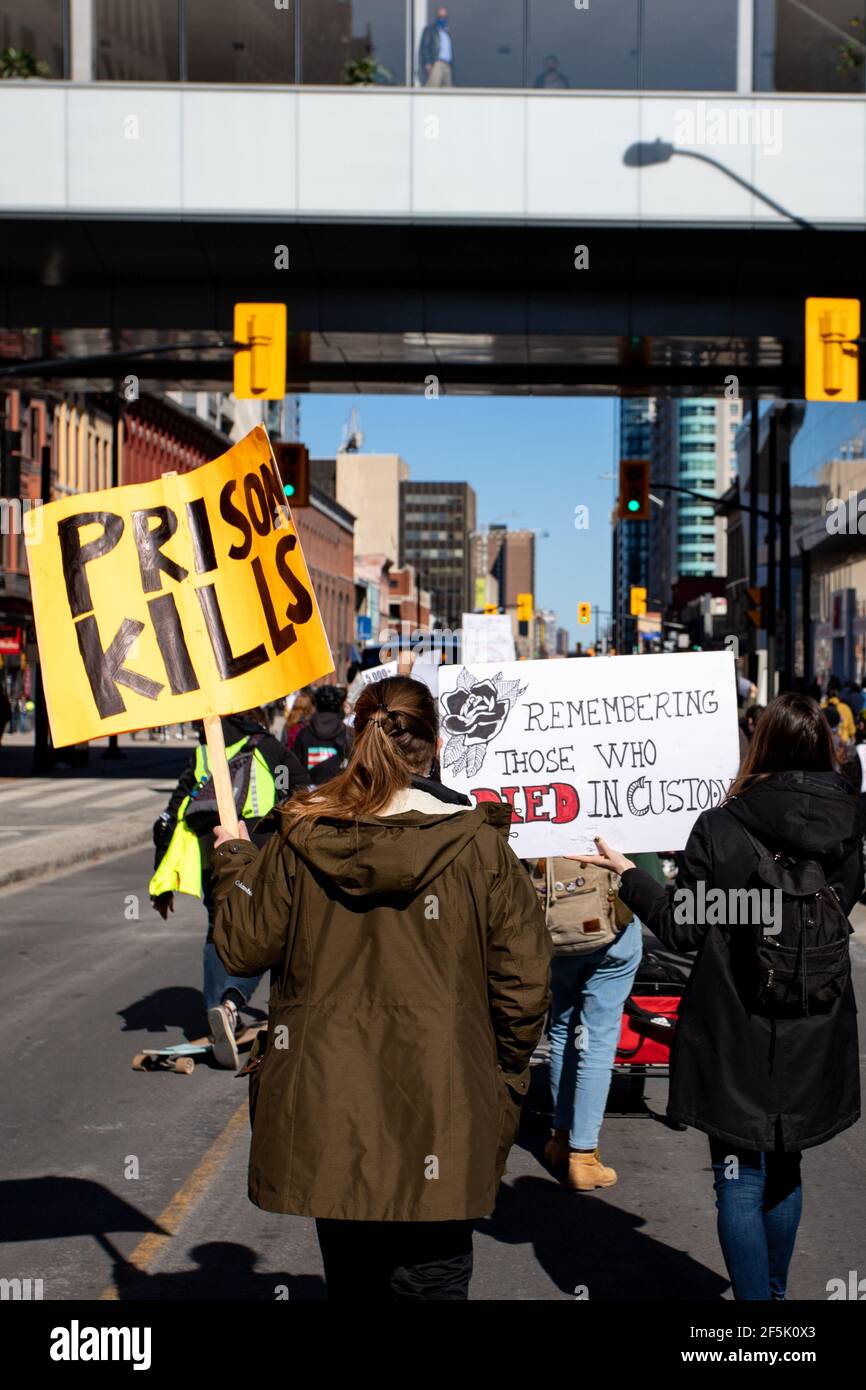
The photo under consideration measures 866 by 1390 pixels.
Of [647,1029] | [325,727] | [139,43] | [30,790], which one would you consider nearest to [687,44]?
[139,43]

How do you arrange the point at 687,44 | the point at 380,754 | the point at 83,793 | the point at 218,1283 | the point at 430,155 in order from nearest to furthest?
the point at 380,754
the point at 218,1283
the point at 430,155
the point at 687,44
the point at 83,793

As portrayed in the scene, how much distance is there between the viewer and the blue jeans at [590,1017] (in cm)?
615

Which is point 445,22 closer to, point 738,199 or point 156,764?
point 738,199

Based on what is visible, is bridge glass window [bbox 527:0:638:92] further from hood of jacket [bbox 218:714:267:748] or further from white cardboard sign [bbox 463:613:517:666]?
hood of jacket [bbox 218:714:267:748]

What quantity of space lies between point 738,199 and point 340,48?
654cm

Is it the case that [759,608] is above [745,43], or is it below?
below

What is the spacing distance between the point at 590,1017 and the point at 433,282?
20601 millimetres

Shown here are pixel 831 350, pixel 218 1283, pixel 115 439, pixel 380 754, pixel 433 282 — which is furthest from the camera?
pixel 115 439

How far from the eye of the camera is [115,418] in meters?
34.0

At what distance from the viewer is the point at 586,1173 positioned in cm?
614

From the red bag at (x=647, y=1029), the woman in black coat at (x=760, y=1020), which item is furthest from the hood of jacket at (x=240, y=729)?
the woman in black coat at (x=760, y=1020)

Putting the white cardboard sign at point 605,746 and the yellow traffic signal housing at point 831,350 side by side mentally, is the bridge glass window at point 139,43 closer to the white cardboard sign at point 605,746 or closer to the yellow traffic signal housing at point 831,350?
the yellow traffic signal housing at point 831,350

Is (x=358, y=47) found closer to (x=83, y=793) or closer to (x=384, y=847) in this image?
(x=83, y=793)
